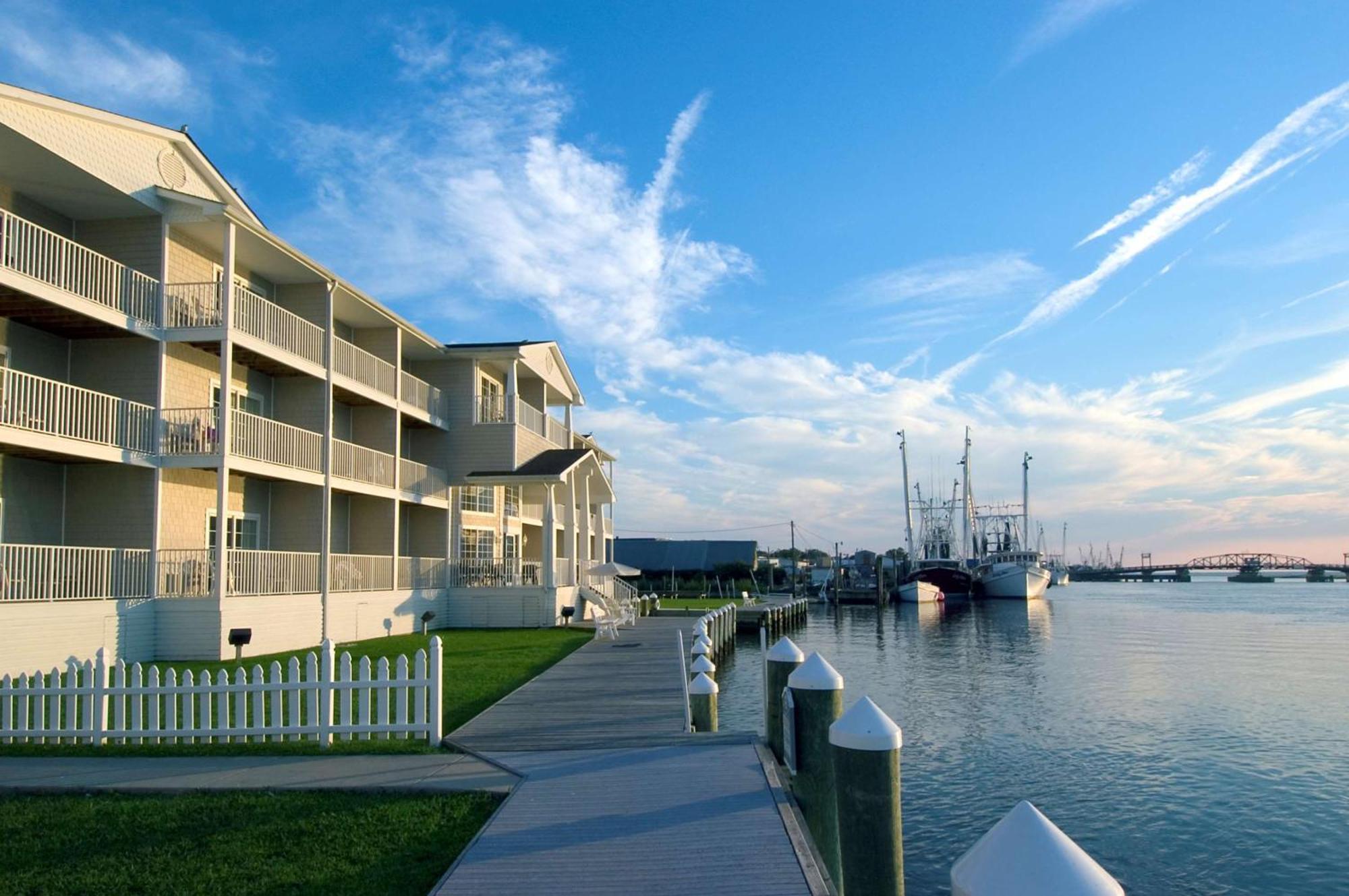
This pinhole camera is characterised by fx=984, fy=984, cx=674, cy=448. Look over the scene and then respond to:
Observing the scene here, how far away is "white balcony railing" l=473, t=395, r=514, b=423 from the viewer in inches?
1288

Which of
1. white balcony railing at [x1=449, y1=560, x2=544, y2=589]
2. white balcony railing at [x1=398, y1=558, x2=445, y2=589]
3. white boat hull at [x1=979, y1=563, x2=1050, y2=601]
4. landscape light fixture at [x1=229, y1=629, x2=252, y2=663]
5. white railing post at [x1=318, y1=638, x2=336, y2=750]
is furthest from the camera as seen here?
white boat hull at [x1=979, y1=563, x2=1050, y2=601]

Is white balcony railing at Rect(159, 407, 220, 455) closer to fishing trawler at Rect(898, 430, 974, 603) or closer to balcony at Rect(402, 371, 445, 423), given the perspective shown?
balcony at Rect(402, 371, 445, 423)

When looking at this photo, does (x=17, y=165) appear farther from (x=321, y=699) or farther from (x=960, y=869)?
(x=960, y=869)

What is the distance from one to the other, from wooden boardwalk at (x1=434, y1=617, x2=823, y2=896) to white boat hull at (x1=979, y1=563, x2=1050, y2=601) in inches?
2838

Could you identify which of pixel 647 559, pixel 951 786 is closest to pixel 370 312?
pixel 951 786

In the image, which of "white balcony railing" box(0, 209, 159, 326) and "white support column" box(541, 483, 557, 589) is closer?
"white balcony railing" box(0, 209, 159, 326)

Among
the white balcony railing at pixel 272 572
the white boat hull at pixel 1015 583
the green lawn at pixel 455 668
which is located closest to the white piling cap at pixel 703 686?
the green lawn at pixel 455 668

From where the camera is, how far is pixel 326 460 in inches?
963

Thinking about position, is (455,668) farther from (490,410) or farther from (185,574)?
(490,410)

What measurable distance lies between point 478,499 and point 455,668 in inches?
593

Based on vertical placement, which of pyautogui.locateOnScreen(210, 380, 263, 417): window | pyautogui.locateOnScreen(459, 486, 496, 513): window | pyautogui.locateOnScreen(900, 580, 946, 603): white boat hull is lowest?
pyautogui.locateOnScreen(900, 580, 946, 603): white boat hull

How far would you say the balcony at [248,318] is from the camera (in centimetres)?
2078

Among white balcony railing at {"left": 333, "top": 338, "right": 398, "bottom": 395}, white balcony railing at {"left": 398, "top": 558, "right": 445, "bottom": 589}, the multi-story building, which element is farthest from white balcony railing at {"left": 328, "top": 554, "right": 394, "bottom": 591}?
white balcony railing at {"left": 333, "top": 338, "right": 398, "bottom": 395}

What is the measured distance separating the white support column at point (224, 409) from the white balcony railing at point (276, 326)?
37cm
